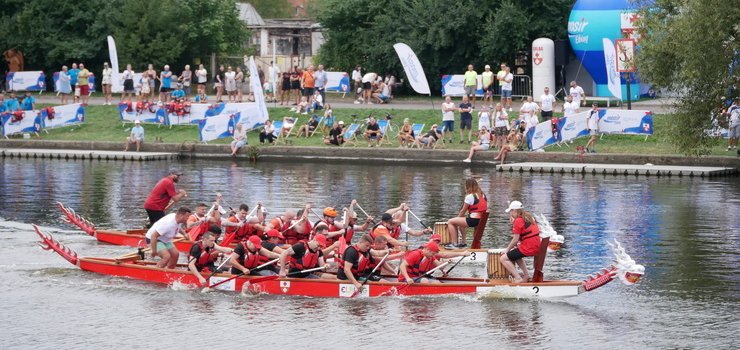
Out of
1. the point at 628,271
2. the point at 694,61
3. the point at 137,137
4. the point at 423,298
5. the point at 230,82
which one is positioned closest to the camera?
the point at 628,271

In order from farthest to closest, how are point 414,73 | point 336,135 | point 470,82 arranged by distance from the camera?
1. point 470,82
2. point 414,73
3. point 336,135

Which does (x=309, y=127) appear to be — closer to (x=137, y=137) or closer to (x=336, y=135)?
(x=336, y=135)

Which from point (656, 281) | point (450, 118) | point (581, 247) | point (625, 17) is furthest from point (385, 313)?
point (625, 17)

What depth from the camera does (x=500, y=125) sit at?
45.7 m

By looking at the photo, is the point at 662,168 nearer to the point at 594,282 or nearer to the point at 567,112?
the point at 567,112

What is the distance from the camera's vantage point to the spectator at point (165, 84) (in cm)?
5462

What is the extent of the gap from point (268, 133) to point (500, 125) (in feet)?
29.2

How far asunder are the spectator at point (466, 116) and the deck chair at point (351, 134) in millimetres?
4071

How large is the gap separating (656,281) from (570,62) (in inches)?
1292

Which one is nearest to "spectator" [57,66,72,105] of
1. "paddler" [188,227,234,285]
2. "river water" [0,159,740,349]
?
"river water" [0,159,740,349]

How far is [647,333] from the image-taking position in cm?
2089

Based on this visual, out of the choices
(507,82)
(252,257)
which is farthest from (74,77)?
(252,257)

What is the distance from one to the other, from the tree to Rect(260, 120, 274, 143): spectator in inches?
560

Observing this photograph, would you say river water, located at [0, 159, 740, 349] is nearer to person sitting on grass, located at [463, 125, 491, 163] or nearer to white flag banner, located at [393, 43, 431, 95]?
person sitting on grass, located at [463, 125, 491, 163]
